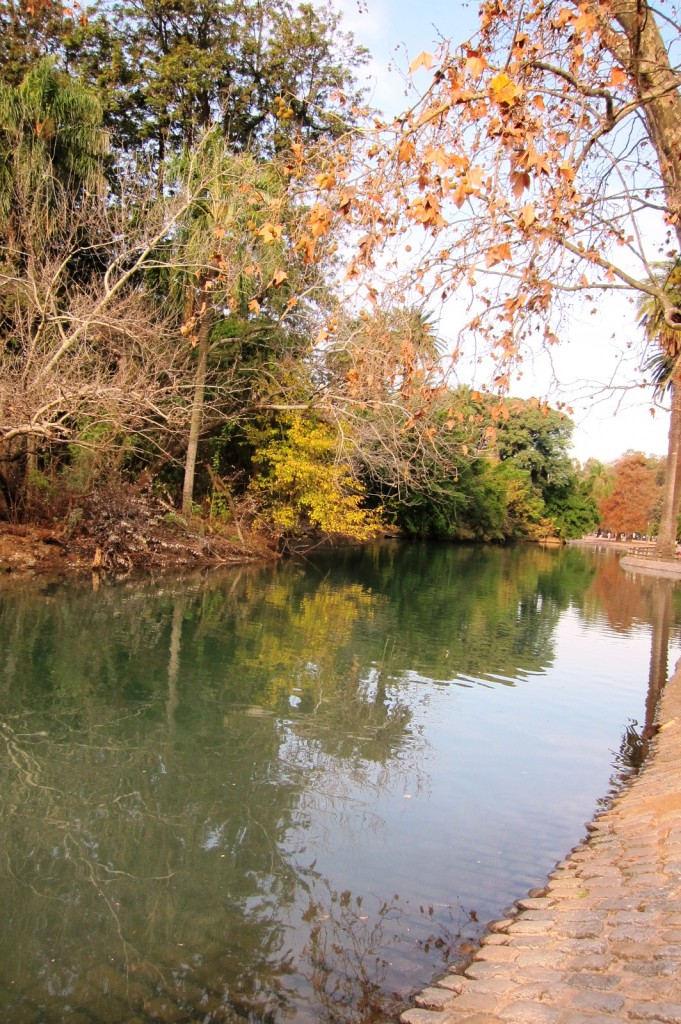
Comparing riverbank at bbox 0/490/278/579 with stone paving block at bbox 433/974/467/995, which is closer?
stone paving block at bbox 433/974/467/995

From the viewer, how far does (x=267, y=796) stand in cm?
752

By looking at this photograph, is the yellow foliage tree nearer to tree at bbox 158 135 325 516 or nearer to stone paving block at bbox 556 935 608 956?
tree at bbox 158 135 325 516

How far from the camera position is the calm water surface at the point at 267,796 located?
4.79m

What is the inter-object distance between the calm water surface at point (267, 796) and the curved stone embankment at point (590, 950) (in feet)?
1.13

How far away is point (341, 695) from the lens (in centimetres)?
1149

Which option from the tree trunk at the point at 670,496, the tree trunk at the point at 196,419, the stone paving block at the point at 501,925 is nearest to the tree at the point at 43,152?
the tree trunk at the point at 196,419

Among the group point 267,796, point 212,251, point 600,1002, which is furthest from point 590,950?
point 212,251

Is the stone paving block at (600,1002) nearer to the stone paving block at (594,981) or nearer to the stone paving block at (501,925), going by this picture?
→ the stone paving block at (594,981)

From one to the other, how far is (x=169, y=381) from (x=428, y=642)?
1145 centimetres

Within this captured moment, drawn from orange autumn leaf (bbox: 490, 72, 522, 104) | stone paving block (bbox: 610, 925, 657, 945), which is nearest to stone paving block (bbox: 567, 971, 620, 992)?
stone paving block (bbox: 610, 925, 657, 945)

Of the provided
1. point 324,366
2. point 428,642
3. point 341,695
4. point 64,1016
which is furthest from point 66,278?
point 64,1016

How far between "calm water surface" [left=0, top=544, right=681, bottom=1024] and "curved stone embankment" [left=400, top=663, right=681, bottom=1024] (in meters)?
0.34

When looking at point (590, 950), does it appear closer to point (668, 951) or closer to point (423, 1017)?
point (668, 951)

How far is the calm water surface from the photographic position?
4793mm
